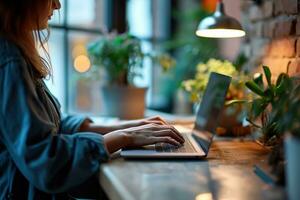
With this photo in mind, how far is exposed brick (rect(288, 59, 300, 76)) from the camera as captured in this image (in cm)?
150

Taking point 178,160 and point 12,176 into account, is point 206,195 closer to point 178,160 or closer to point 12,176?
point 178,160

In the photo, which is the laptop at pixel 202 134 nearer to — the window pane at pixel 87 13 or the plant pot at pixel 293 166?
the plant pot at pixel 293 166

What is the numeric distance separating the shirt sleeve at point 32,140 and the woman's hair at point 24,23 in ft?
0.28

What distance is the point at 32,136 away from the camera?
1046 millimetres

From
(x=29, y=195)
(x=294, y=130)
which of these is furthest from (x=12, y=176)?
(x=294, y=130)

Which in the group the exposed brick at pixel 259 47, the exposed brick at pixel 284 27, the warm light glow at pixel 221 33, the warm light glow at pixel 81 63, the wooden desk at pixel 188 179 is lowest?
the wooden desk at pixel 188 179

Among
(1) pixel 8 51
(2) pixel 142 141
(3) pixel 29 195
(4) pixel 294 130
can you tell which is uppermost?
(1) pixel 8 51

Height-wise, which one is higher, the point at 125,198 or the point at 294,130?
the point at 294,130

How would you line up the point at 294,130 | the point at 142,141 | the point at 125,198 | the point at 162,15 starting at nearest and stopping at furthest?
the point at 294,130 → the point at 125,198 → the point at 142,141 → the point at 162,15

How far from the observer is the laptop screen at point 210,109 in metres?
1.38

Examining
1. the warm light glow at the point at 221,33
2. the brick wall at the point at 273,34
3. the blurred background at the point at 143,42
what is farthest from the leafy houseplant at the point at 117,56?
the brick wall at the point at 273,34

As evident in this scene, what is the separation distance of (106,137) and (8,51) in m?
0.35

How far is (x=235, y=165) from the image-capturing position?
123cm

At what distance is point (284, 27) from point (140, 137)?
72cm
